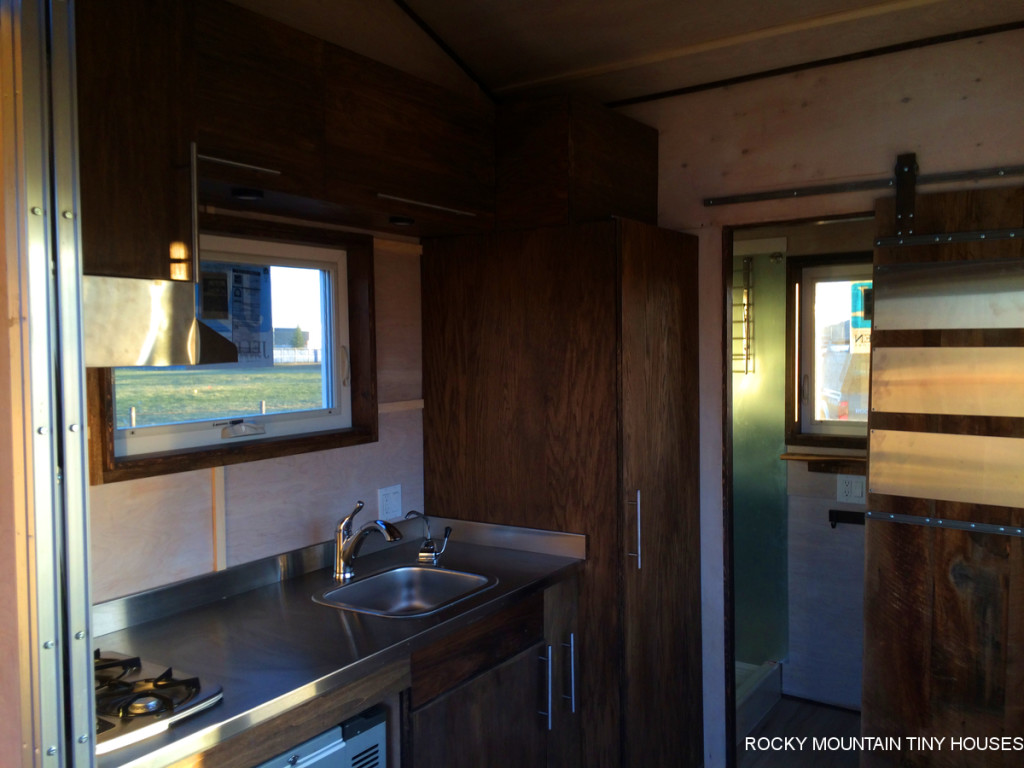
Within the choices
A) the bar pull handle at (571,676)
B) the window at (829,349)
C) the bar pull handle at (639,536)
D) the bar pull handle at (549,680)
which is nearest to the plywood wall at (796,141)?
the bar pull handle at (639,536)

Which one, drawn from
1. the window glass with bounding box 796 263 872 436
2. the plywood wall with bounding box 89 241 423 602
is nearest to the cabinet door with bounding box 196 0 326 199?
the plywood wall with bounding box 89 241 423 602

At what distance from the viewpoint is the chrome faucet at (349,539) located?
2.27 m

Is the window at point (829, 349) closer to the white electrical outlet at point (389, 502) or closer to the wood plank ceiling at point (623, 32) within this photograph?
the wood plank ceiling at point (623, 32)

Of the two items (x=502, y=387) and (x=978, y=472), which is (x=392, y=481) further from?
(x=978, y=472)

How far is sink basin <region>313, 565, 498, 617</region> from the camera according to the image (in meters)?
2.28

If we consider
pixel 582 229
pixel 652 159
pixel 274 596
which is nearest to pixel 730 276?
pixel 652 159

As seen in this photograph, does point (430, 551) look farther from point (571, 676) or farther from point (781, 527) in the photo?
point (781, 527)

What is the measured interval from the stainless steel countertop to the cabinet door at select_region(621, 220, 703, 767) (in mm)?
366

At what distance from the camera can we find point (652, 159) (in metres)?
2.82

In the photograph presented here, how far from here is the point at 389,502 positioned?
8.59 feet

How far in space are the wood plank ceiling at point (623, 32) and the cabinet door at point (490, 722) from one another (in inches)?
71.5

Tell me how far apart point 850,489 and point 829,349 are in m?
0.63

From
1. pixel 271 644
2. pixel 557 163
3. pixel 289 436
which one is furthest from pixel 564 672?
pixel 557 163

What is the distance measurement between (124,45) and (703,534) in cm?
226
